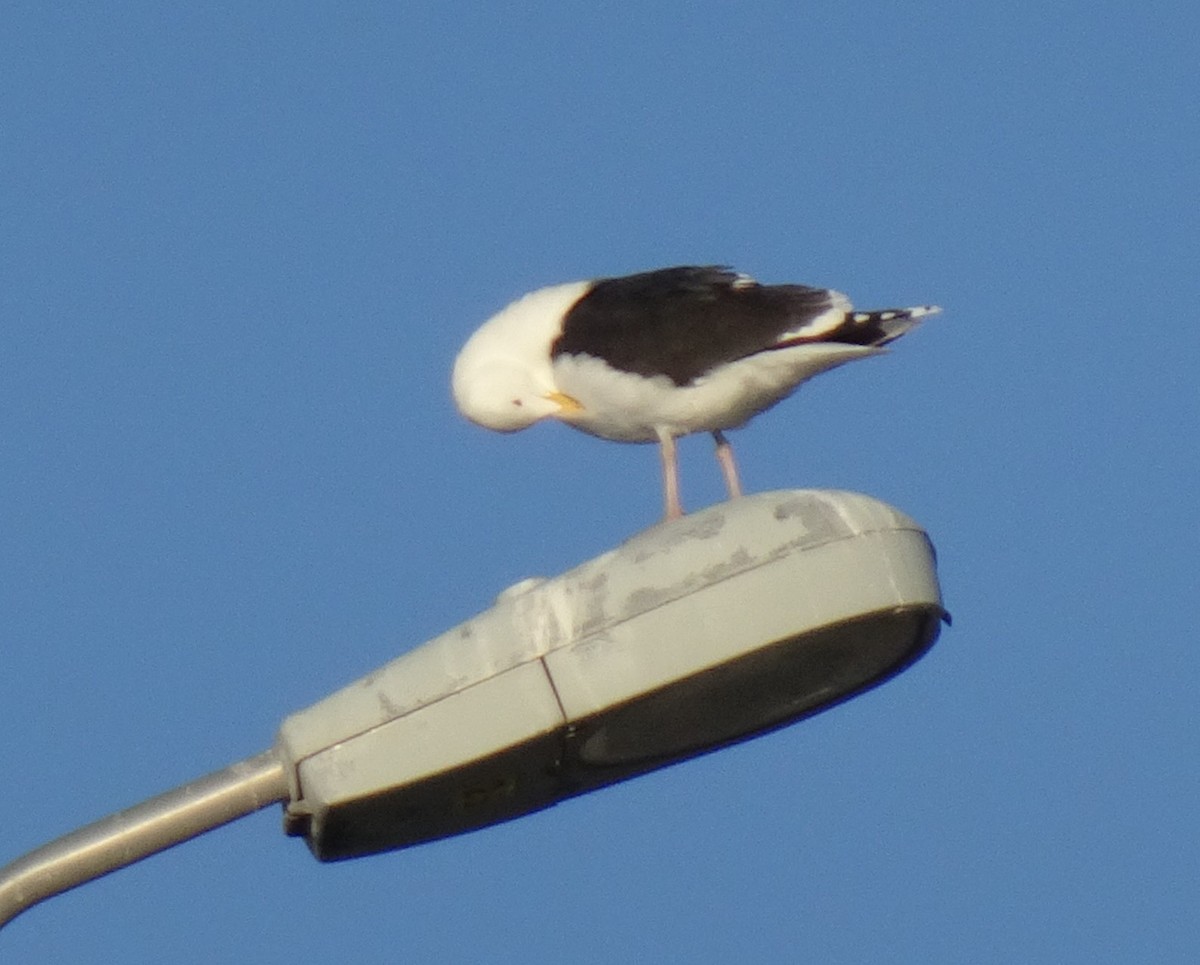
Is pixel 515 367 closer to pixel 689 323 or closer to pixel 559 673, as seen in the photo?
pixel 689 323

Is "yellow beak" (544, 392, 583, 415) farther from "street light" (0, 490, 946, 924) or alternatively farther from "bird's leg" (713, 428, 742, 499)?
"street light" (0, 490, 946, 924)

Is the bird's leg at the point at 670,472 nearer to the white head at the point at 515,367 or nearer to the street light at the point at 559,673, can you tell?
the white head at the point at 515,367

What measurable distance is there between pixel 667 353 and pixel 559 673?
4401mm

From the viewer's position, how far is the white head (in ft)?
30.6

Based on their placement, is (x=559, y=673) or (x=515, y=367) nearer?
(x=559, y=673)

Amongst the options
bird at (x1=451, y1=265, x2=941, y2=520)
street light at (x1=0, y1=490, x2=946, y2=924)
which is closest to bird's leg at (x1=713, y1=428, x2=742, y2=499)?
bird at (x1=451, y1=265, x2=941, y2=520)

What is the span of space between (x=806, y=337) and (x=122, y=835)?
4746mm

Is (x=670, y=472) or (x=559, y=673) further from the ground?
(x=670, y=472)

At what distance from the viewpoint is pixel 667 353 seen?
29.1ft

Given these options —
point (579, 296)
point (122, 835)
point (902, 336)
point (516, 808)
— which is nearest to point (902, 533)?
point (516, 808)

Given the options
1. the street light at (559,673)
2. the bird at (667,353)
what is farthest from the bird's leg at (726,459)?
the street light at (559,673)

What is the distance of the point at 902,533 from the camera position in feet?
15.7

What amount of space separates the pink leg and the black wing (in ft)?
0.98

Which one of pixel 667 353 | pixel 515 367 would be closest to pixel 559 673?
pixel 667 353
